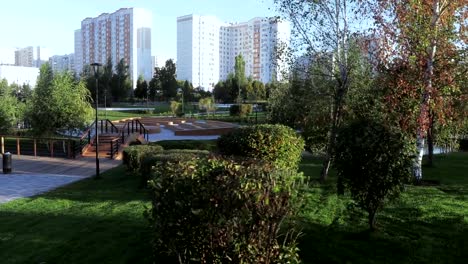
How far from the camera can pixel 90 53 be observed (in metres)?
114

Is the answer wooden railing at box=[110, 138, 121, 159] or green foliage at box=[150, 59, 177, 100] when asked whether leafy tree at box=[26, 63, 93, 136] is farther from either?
green foliage at box=[150, 59, 177, 100]

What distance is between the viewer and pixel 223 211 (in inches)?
142

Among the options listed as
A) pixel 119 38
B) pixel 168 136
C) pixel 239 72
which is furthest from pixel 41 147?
pixel 119 38

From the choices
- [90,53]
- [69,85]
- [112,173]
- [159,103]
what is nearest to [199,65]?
[90,53]

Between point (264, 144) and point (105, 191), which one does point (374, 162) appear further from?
point (105, 191)

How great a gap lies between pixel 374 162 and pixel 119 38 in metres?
108

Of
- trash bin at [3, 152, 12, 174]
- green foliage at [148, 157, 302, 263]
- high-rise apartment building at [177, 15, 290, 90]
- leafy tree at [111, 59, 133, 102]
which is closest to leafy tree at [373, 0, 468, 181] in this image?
green foliage at [148, 157, 302, 263]

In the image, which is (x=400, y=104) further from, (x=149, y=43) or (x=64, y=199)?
(x=149, y=43)

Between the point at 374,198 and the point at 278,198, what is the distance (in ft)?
9.58

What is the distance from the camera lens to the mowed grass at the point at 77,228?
608cm

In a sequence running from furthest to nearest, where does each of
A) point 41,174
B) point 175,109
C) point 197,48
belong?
point 197,48, point 175,109, point 41,174

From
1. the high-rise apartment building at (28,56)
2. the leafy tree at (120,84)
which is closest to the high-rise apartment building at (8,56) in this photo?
the high-rise apartment building at (28,56)

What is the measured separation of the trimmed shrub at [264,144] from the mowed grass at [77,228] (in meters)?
1.89

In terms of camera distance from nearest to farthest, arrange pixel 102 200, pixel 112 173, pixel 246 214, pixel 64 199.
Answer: pixel 246 214
pixel 102 200
pixel 64 199
pixel 112 173
